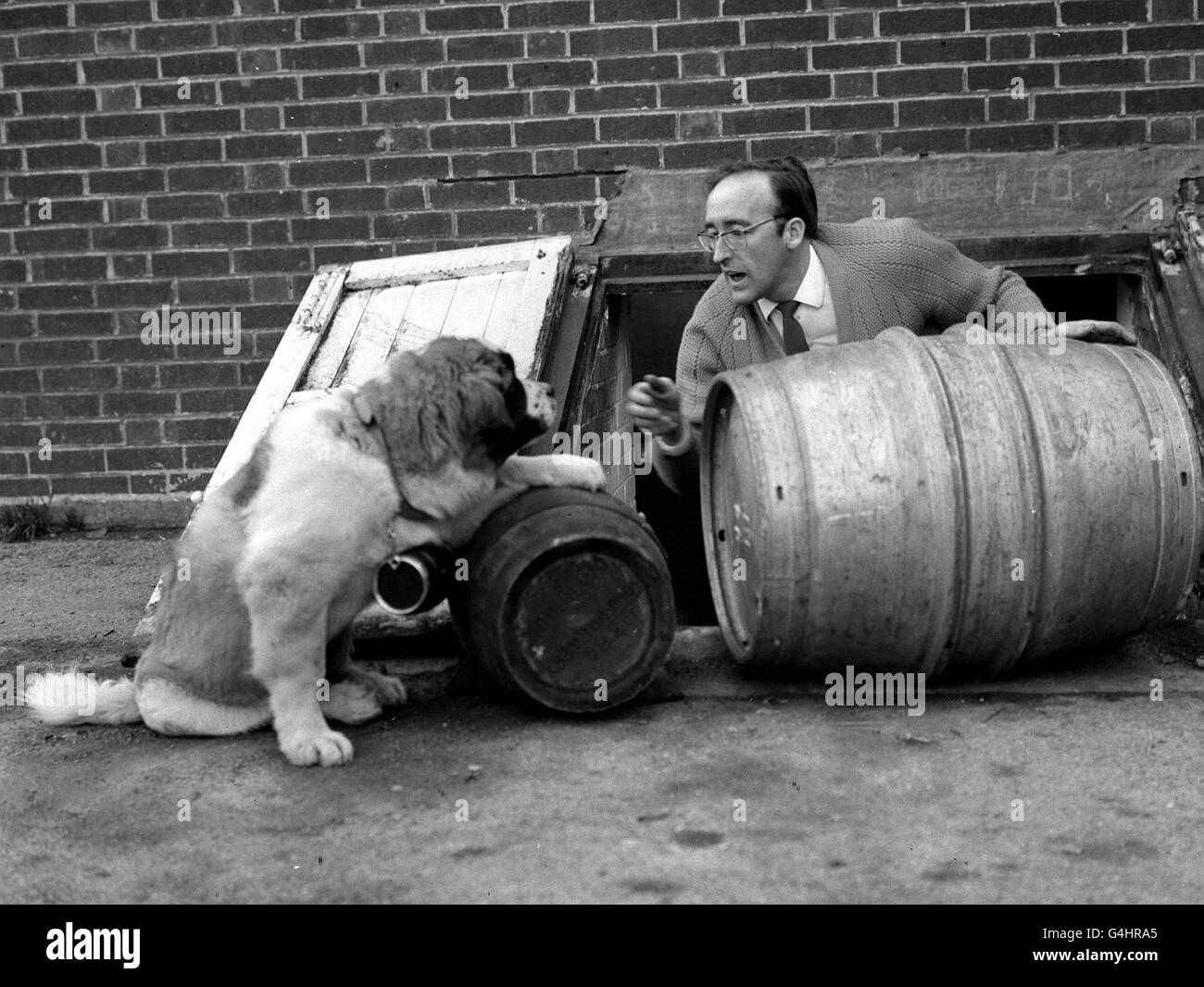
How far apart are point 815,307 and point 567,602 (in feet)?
5.30

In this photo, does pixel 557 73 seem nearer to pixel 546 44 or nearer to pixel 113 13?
pixel 546 44

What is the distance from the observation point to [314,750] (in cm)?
357

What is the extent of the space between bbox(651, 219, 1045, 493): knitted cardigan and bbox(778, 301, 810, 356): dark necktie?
0.04 metres

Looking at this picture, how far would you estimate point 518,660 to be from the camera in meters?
3.81

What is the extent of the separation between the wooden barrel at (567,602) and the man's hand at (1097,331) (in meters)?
1.51

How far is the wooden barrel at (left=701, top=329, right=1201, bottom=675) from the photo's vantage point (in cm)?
375

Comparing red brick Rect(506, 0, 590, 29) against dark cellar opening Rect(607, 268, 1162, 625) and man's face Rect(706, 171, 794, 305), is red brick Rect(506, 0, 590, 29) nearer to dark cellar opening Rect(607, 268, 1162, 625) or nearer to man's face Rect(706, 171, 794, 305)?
dark cellar opening Rect(607, 268, 1162, 625)

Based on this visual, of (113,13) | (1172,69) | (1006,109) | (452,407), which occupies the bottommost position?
(452,407)

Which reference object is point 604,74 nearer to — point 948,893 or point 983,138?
point 983,138

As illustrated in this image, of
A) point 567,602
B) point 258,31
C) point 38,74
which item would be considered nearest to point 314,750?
point 567,602

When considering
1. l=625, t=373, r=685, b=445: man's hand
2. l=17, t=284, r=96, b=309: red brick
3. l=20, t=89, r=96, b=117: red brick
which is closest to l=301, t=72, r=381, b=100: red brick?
l=20, t=89, r=96, b=117: red brick

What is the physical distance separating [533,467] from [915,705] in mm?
1266

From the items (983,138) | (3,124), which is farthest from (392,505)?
(3,124)

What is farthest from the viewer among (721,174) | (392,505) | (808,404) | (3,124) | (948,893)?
(3,124)
